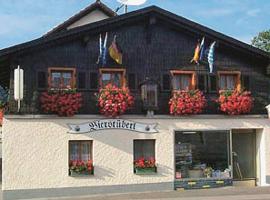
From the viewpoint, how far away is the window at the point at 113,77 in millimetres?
18219

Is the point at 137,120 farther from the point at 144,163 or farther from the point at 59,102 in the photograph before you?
the point at 59,102


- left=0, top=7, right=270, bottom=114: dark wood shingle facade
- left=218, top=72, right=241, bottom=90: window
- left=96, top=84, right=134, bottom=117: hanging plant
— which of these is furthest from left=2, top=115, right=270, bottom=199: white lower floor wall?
left=218, top=72, right=241, bottom=90: window

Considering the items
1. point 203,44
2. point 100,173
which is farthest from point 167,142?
point 203,44

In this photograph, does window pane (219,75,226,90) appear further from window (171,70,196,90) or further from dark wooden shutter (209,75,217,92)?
window (171,70,196,90)

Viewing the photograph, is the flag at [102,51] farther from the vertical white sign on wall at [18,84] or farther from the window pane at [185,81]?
the window pane at [185,81]

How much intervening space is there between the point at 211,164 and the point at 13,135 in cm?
721

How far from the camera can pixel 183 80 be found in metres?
19.1

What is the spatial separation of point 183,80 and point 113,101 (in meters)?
3.00

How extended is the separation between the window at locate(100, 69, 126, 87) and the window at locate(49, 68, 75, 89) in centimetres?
104

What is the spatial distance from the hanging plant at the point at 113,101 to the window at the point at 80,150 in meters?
1.24

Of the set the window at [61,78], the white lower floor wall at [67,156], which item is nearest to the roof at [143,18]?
the window at [61,78]

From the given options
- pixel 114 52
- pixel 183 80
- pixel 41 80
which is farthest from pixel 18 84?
pixel 183 80

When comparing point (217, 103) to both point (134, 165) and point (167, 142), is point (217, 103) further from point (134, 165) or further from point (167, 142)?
point (134, 165)

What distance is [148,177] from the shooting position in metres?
18.1
